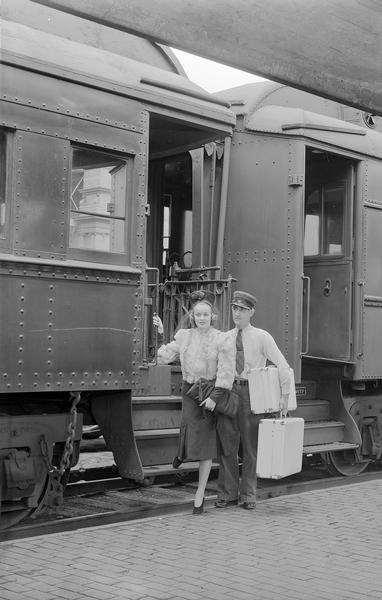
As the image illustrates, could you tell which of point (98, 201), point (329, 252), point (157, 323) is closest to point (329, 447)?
point (329, 252)

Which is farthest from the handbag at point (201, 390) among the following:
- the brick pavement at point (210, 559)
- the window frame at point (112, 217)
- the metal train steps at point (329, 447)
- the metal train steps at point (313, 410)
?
the metal train steps at point (313, 410)

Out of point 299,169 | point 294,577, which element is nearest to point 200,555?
point 294,577

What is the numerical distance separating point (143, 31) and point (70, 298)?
378cm

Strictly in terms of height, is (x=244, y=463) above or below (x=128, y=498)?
above

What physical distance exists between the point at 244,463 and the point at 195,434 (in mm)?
604

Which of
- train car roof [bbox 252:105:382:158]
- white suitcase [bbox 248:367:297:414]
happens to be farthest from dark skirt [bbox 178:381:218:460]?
train car roof [bbox 252:105:382:158]

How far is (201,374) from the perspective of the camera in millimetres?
6469

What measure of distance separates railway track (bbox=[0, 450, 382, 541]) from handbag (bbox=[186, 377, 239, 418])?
0.77 meters

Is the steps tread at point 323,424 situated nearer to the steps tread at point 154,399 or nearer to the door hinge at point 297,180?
the steps tread at point 154,399

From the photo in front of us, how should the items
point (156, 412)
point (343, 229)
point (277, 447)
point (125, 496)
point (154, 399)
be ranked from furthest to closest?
1. point (343, 229)
2. point (125, 496)
3. point (156, 412)
4. point (154, 399)
5. point (277, 447)

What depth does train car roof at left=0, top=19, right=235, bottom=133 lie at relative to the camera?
6066 millimetres

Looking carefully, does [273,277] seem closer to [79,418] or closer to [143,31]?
[79,418]

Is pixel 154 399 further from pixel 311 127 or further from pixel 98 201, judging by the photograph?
pixel 311 127

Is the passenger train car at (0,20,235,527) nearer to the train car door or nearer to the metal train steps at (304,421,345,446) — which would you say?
the metal train steps at (304,421,345,446)
